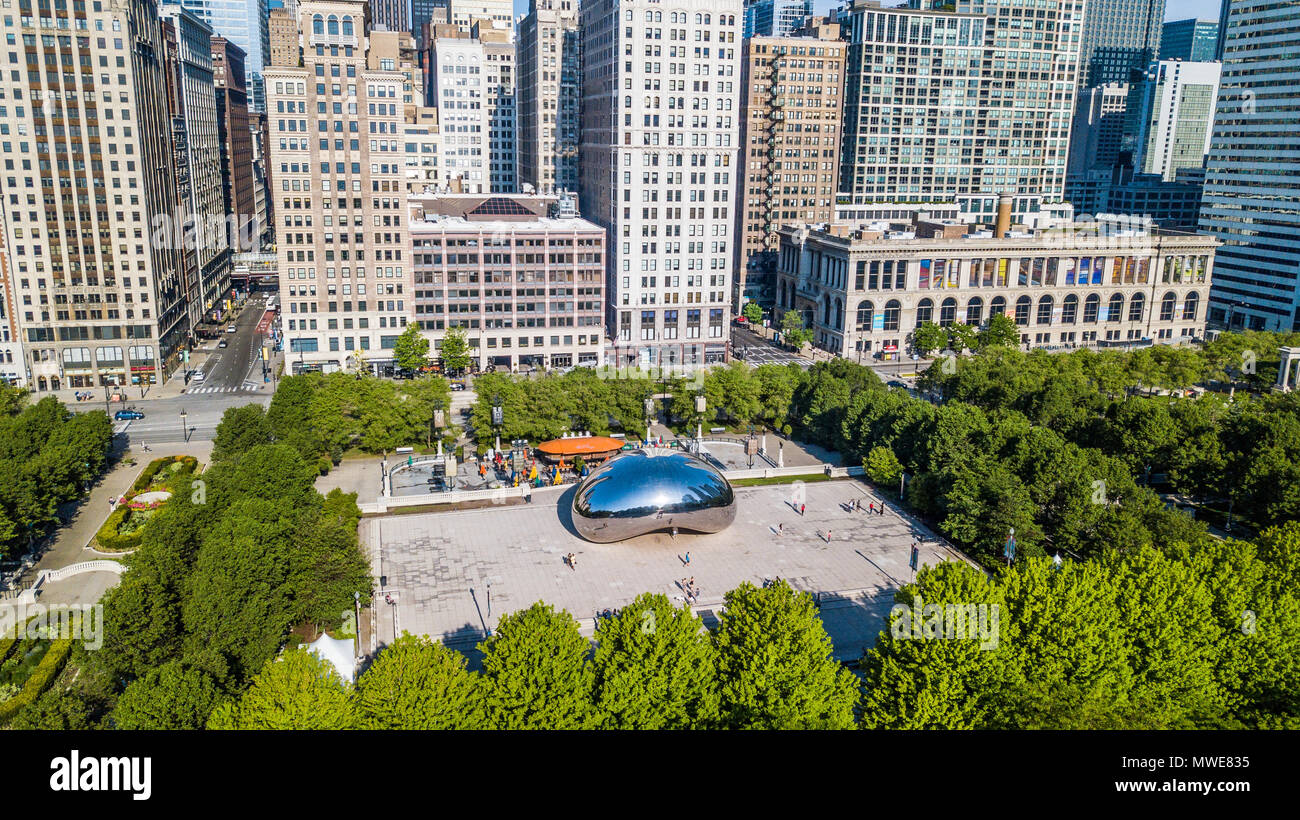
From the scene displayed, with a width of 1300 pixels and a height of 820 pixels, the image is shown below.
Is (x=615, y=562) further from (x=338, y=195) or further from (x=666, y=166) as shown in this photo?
(x=666, y=166)

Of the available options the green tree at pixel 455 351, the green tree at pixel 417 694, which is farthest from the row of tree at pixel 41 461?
the green tree at pixel 455 351

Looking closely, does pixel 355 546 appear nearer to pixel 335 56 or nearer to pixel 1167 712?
pixel 1167 712

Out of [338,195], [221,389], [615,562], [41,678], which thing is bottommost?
[41,678]

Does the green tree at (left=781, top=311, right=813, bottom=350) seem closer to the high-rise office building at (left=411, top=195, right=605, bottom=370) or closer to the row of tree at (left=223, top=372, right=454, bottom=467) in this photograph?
the high-rise office building at (left=411, top=195, right=605, bottom=370)

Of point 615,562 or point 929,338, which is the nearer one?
point 615,562

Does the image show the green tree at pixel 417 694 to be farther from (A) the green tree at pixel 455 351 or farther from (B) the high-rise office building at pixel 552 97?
(B) the high-rise office building at pixel 552 97

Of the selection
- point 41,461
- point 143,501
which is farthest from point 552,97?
point 41,461

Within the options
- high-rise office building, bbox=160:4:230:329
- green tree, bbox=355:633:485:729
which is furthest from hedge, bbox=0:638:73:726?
high-rise office building, bbox=160:4:230:329
